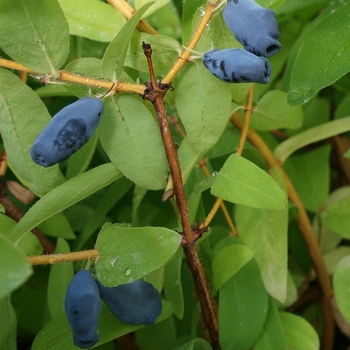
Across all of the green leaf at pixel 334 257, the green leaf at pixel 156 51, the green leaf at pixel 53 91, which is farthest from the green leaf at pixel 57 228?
the green leaf at pixel 334 257

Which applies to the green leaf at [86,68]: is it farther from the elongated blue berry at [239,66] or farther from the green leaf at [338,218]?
the green leaf at [338,218]

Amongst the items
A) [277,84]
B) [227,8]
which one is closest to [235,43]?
[227,8]

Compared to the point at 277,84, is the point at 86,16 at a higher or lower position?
higher

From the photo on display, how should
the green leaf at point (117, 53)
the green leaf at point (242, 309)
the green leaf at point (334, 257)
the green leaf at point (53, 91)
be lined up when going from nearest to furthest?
the green leaf at point (117, 53)
the green leaf at point (242, 309)
the green leaf at point (53, 91)
the green leaf at point (334, 257)

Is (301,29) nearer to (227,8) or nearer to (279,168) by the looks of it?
(279,168)

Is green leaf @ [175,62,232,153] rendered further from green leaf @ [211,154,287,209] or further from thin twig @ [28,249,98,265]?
thin twig @ [28,249,98,265]
